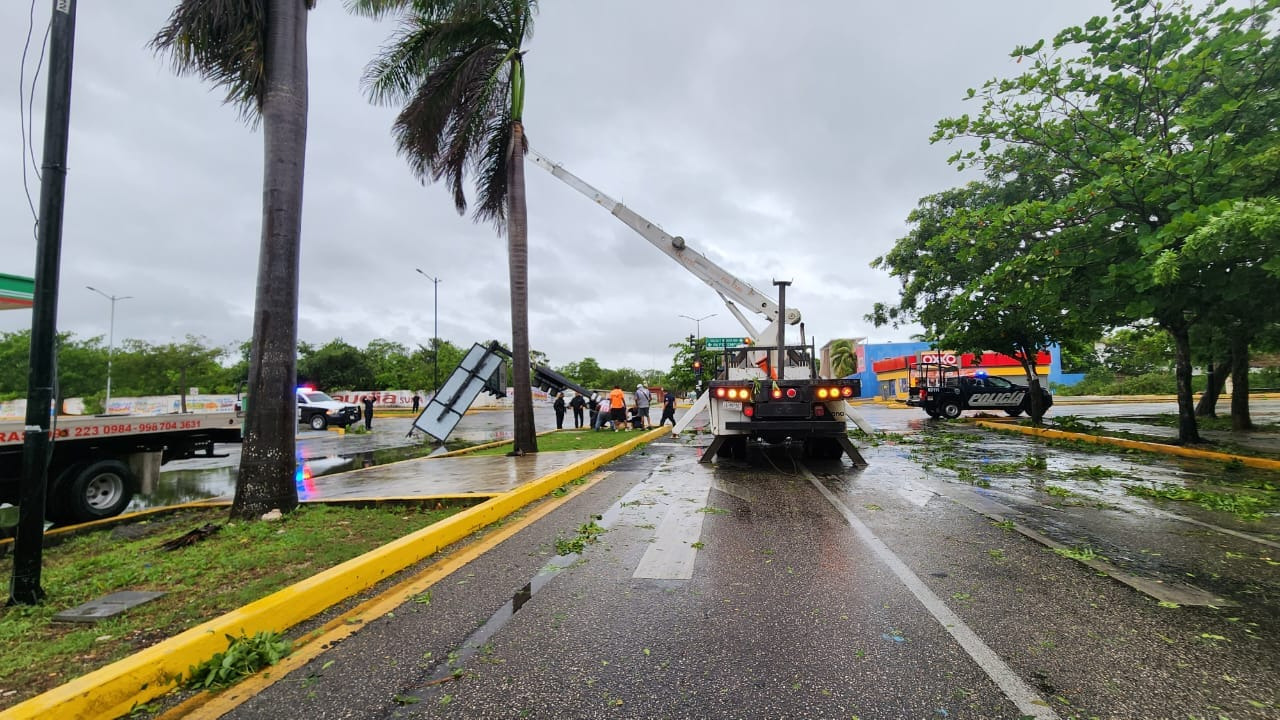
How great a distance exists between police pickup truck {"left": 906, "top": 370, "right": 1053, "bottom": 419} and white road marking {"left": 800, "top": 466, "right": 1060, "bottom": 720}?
22.1 metres

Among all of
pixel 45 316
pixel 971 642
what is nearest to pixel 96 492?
pixel 45 316

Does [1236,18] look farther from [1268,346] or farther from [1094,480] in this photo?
[1268,346]

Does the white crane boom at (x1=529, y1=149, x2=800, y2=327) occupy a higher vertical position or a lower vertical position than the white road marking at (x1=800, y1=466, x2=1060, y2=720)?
higher

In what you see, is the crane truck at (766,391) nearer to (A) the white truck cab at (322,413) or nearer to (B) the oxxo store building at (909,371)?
(A) the white truck cab at (322,413)

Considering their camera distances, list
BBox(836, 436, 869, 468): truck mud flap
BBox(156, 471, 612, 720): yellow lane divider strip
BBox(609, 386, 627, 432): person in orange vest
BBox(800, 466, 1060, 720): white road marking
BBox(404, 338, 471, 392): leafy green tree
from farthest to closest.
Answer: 1. BBox(404, 338, 471, 392): leafy green tree
2. BBox(609, 386, 627, 432): person in orange vest
3. BBox(836, 436, 869, 468): truck mud flap
4. BBox(156, 471, 612, 720): yellow lane divider strip
5. BBox(800, 466, 1060, 720): white road marking

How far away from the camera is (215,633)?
331 centimetres

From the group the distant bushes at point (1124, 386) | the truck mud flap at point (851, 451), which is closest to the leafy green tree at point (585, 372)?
the distant bushes at point (1124, 386)

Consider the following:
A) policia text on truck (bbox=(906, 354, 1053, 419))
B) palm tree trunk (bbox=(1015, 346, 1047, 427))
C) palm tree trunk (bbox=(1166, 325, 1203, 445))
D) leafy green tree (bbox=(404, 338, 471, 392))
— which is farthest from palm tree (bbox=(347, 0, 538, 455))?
leafy green tree (bbox=(404, 338, 471, 392))

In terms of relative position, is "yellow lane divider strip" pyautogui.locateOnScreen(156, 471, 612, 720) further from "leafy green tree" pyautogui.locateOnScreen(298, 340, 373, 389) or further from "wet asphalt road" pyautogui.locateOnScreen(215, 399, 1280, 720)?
"leafy green tree" pyautogui.locateOnScreen(298, 340, 373, 389)

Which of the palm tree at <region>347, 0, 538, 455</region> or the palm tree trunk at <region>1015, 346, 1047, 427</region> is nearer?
the palm tree at <region>347, 0, 538, 455</region>

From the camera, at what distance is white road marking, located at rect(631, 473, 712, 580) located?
4.70 meters

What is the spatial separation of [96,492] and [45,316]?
4.95 m

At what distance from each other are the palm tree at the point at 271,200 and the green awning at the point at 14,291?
317 centimetres

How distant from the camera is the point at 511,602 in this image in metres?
4.06
